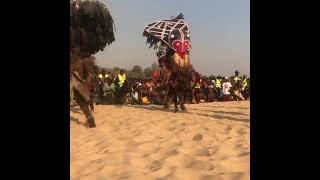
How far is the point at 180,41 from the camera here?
39.9ft

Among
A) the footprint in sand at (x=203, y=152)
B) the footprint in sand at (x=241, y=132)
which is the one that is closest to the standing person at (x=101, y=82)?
the footprint in sand at (x=241, y=132)

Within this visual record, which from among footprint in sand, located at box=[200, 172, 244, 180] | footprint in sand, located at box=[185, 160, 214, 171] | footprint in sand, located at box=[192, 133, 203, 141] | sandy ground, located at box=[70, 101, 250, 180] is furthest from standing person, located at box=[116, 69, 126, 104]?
footprint in sand, located at box=[200, 172, 244, 180]

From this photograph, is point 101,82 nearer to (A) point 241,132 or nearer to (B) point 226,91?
(B) point 226,91

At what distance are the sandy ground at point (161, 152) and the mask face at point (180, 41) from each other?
433 centimetres

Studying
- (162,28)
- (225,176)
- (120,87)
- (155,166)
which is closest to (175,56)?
(162,28)

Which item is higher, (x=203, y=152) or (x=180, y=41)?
(x=180, y=41)

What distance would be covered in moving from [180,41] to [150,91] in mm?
8100

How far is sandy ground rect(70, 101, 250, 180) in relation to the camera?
4.00 m

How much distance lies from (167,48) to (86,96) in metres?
4.99

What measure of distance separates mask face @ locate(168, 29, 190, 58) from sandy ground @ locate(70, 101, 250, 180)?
433cm

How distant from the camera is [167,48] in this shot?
39.9 feet
